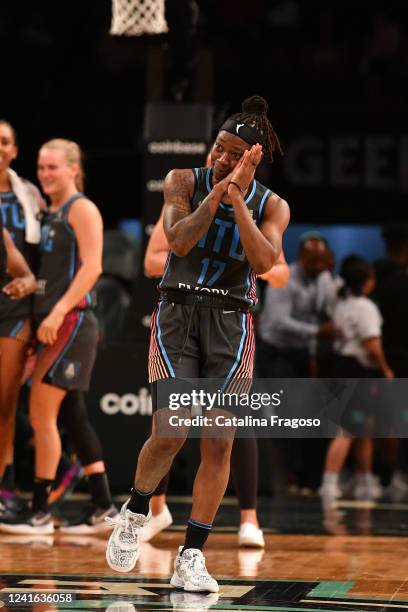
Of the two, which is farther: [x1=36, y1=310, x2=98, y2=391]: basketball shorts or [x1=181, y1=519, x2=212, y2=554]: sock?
[x1=36, y1=310, x2=98, y2=391]: basketball shorts

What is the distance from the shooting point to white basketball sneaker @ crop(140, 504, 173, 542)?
6453 mm

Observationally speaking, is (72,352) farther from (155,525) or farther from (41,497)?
(155,525)

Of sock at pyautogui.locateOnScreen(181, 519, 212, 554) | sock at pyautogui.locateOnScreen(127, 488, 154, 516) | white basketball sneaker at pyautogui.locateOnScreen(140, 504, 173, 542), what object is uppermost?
sock at pyautogui.locateOnScreen(127, 488, 154, 516)

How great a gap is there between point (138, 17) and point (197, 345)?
4.87m

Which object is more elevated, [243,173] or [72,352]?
[243,173]

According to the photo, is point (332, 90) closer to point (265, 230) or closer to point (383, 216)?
point (383, 216)

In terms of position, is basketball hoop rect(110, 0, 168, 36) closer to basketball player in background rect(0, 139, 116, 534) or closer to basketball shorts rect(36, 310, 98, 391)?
basketball player in background rect(0, 139, 116, 534)

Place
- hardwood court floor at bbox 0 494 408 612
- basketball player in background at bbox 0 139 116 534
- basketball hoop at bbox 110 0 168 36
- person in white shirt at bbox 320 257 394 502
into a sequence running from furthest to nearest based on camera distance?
person in white shirt at bbox 320 257 394 502, basketball hoop at bbox 110 0 168 36, basketball player in background at bbox 0 139 116 534, hardwood court floor at bbox 0 494 408 612

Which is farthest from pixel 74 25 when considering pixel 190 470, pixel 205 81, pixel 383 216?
pixel 190 470

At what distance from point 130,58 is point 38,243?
7748mm

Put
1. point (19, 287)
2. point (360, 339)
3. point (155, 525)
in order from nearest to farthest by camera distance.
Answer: point (155, 525)
point (19, 287)
point (360, 339)

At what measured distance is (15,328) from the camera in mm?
6852

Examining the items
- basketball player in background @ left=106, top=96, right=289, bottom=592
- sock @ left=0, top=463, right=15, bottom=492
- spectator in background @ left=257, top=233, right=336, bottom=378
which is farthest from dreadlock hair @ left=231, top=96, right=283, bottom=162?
spectator in background @ left=257, top=233, right=336, bottom=378

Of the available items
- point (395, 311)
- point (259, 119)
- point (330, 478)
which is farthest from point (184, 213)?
point (395, 311)
